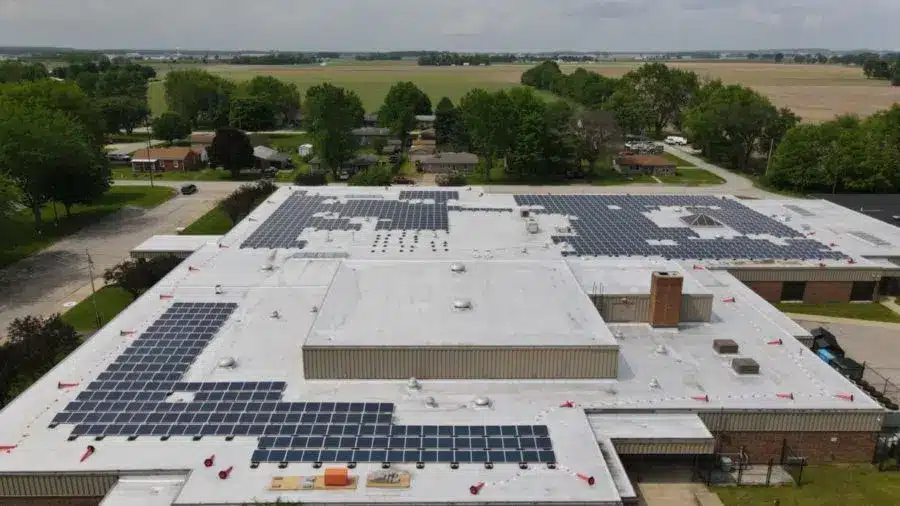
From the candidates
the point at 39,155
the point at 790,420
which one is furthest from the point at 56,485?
the point at 39,155

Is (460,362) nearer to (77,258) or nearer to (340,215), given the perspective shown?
(340,215)

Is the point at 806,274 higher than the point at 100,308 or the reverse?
higher

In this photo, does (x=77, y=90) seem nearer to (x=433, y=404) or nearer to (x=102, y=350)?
(x=102, y=350)

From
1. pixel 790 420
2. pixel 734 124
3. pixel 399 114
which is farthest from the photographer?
pixel 399 114

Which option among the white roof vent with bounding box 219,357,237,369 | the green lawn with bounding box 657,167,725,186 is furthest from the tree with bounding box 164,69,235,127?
the white roof vent with bounding box 219,357,237,369

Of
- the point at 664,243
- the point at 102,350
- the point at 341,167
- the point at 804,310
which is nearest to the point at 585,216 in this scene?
the point at 664,243
